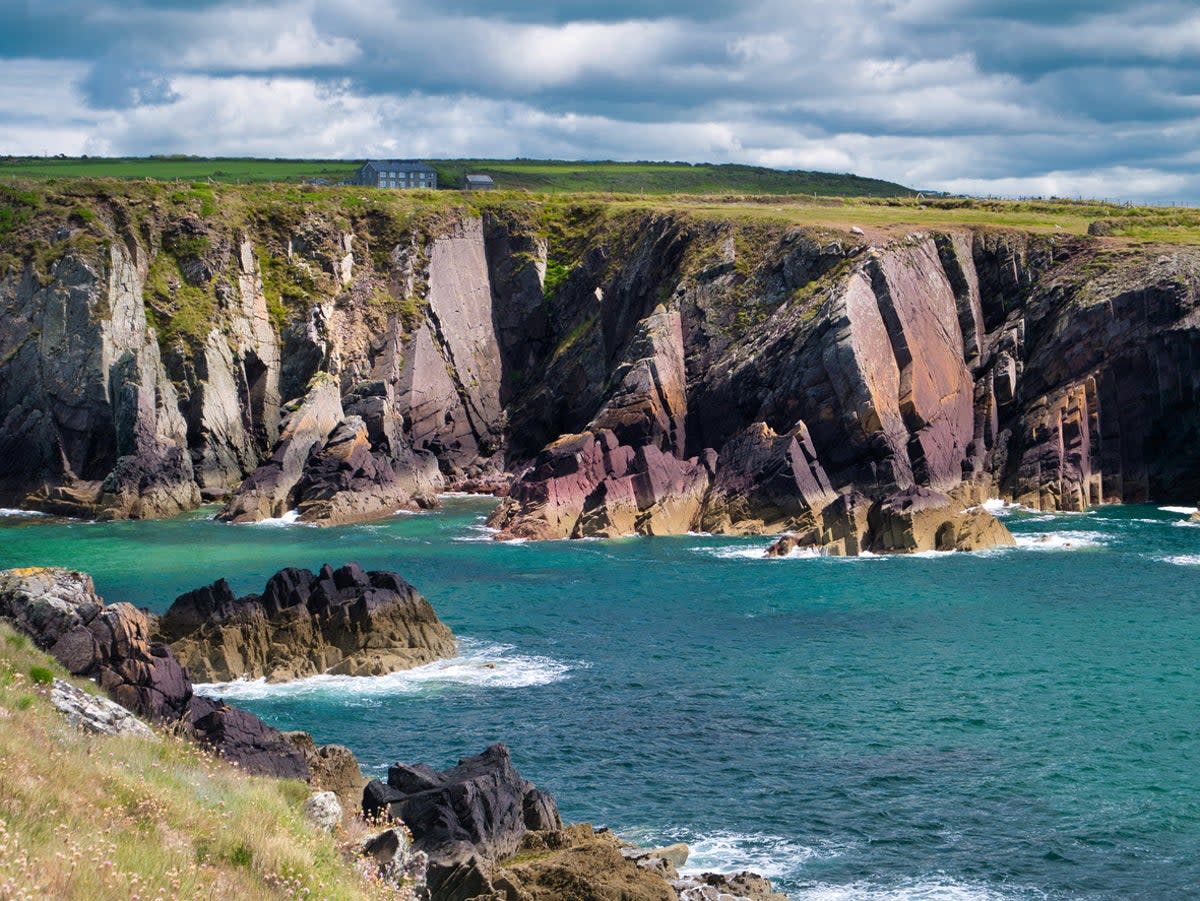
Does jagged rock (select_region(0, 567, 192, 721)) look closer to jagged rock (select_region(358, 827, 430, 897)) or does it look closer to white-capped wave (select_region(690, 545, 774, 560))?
jagged rock (select_region(358, 827, 430, 897))

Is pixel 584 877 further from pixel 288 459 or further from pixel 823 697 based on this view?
pixel 288 459

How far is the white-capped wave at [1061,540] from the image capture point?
221 feet

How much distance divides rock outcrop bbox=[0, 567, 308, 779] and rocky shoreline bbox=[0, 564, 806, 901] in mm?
35

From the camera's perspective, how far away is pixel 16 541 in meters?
73.3

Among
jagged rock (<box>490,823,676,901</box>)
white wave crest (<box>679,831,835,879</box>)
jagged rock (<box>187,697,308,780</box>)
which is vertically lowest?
white wave crest (<box>679,831,835,879</box>)

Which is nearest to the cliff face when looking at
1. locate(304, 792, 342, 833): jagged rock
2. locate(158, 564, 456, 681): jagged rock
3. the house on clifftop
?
locate(158, 564, 456, 681): jagged rock

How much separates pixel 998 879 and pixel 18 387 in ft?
254

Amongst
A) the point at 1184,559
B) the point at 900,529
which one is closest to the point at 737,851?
the point at 900,529

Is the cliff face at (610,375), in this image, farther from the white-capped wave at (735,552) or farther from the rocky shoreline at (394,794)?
the rocky shoreline at (394,794)

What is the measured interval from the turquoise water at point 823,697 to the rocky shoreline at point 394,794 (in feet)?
10.9

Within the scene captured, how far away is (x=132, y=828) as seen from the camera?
1634cm

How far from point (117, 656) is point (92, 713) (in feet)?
30.1

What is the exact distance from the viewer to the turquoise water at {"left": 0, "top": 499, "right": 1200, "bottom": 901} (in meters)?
30.3

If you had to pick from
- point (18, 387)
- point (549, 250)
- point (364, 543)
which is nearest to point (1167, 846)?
point (364, 543)
